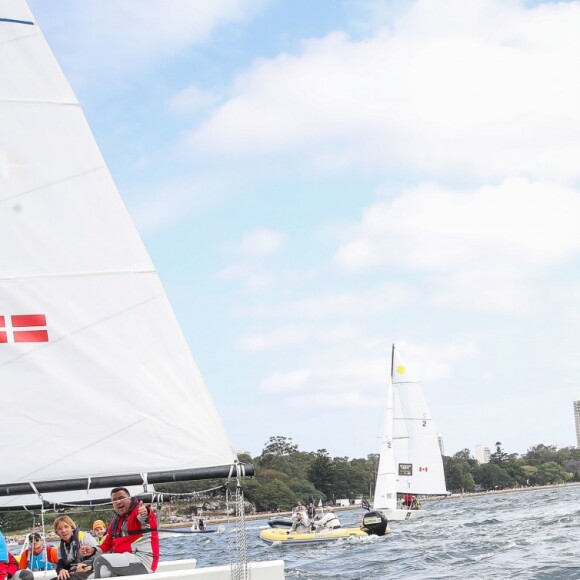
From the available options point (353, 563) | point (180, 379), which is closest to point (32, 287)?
point (180, 379)

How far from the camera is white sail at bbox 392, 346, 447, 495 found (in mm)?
60344

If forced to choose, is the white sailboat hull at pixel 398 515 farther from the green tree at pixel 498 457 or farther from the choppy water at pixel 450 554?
the green tree at pixel 498 457

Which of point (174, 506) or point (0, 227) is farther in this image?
point (174, 506)

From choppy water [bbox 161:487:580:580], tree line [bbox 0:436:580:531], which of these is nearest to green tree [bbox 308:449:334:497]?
tree line [bbox 0:436:580:531]

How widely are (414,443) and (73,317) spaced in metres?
53.7

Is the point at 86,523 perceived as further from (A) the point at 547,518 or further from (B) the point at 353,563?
(B) the point at 353,563

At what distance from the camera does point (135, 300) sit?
887 cm

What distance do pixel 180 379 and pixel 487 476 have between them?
537ft

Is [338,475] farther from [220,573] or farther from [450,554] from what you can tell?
[220,573]

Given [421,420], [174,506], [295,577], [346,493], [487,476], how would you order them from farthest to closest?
1. [487,476]
2. [346,493]
3. [174,506]
4. [421,420]
5. [295,577]

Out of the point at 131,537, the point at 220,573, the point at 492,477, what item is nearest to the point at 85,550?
the point at 131,537

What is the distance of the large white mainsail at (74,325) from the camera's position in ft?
27.7

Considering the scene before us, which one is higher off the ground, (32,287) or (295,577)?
(32,287)

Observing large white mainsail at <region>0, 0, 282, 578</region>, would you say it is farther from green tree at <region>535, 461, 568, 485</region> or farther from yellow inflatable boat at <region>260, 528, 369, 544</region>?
green tree at <region>535, 461, 568, 485</region>
